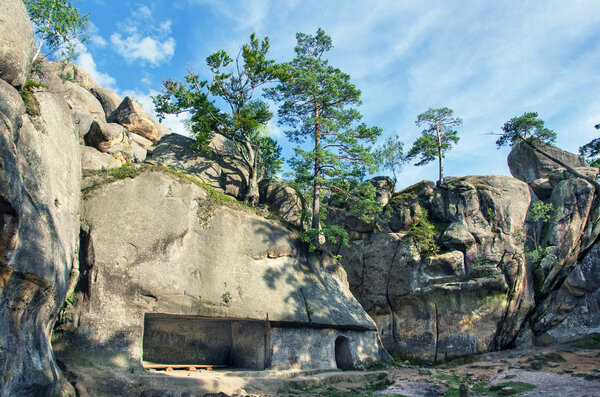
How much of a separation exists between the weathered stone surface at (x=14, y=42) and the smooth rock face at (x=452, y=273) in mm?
21087

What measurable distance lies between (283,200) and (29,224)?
1630 cm

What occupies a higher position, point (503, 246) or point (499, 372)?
point (503, 246)

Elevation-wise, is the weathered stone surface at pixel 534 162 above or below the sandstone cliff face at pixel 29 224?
above

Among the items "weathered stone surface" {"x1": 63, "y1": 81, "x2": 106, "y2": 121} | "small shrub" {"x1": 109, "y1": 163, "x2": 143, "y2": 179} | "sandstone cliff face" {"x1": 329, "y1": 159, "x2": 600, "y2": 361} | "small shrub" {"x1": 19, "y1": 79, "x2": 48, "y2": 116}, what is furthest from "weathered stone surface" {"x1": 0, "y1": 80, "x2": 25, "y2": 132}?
"sandstone cliff face" {"x1": 329, "y1": 159, "x2": 600, "y2": 361}

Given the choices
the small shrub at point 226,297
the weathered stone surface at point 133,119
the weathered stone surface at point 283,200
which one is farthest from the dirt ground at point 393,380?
the weathered stone surface at point 133,119

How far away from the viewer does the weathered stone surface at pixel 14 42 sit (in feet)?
31.2

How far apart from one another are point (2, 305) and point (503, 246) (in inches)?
957

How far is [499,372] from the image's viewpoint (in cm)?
1769

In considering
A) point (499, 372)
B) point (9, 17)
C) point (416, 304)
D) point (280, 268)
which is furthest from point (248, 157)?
point (499, 372)

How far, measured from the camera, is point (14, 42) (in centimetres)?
971

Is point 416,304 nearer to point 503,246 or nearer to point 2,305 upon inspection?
point 503,246

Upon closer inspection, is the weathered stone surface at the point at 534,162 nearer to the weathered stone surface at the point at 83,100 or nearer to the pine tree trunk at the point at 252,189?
the pine tree trunk at the point at 252,189

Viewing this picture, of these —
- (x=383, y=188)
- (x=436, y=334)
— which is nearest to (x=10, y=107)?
(x=436, y=334)

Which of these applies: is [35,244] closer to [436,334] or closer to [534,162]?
[436,334]
